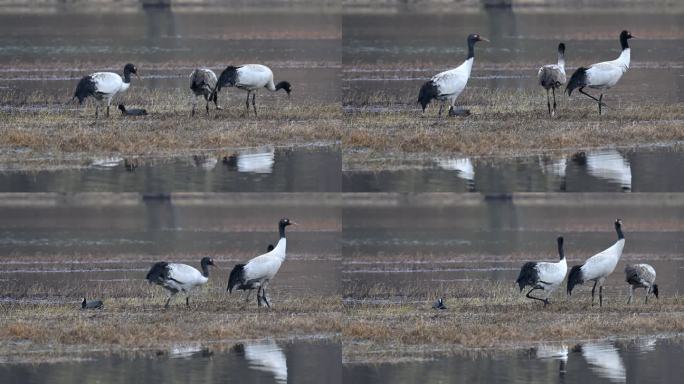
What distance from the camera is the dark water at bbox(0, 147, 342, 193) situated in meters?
18.0

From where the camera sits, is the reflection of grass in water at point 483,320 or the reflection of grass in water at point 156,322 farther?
the reflection of grass in water at point 483,320

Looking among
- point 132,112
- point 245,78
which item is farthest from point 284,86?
point 132,112

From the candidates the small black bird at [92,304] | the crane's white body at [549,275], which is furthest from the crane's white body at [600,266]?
the small black bird at [92,304]

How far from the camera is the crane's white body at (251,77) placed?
71.3 feet

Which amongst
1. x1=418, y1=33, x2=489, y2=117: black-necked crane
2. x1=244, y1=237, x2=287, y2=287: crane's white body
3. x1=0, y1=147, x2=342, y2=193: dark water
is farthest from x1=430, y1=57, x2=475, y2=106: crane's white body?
x1=244, y1=237, x2=287, y2=287: crane's white body

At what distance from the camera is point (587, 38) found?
3712cm

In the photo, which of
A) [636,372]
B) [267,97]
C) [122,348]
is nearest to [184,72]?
[267,97]

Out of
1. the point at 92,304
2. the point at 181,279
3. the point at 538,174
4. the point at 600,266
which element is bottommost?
the point at 92,304

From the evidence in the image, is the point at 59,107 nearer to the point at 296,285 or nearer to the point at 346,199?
the point at 296,285

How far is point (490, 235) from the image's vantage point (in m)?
31.9

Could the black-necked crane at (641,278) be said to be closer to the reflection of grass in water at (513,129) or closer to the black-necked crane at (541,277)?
the black-necked crane at (541,277)

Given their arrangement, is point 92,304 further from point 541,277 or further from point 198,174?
point 541,277

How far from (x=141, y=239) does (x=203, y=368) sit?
15.9m

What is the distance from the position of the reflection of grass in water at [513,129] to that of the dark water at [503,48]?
1.49 meters
